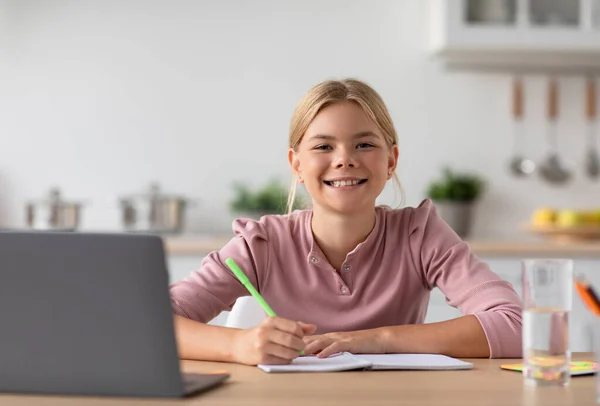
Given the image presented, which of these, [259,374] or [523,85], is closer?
[259,374]

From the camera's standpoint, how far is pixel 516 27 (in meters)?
3.46

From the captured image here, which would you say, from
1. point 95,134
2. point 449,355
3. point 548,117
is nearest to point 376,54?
point 548,117

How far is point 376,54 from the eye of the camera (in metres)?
3.72

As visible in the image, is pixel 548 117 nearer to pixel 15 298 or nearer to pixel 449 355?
pixel 449 355

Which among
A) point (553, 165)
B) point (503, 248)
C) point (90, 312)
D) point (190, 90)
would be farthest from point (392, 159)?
point (553, 165)

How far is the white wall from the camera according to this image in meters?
3.68

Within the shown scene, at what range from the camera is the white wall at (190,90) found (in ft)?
12.1

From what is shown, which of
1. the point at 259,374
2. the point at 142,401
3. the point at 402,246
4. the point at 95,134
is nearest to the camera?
the point at 142,401

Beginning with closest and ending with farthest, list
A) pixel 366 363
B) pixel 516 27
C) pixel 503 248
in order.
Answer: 1. pixel 366 363
2. pixel 503 248
3. pixel 516 27

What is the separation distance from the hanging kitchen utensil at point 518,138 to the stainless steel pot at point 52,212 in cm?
171

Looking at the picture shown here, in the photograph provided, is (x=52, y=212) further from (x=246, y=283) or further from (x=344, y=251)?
(x=246, y=283)

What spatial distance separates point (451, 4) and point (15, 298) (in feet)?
8.76

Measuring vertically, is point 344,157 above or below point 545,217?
above

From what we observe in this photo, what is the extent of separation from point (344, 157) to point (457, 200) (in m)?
2.00
